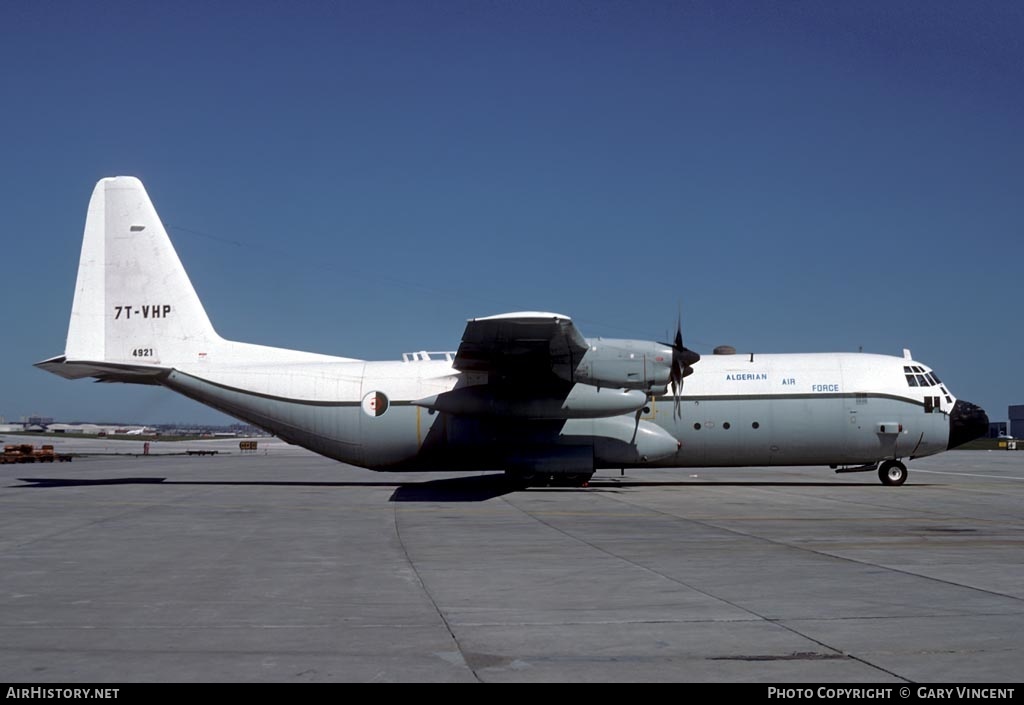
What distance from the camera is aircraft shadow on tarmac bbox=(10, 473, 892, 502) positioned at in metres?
22.9

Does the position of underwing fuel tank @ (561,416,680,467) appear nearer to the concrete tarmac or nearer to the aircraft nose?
the concrete tarmac

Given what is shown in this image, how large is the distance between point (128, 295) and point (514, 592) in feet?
64.2

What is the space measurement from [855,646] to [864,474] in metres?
26.7

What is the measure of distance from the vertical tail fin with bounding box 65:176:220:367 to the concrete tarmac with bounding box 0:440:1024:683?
20.1 ft

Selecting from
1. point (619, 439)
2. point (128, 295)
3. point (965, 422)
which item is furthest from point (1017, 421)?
point (128, 295)

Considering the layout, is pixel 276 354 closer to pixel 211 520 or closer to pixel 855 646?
pixel 211 520

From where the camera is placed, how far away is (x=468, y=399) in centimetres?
2264

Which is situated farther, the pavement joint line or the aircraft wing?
the aircraft wing

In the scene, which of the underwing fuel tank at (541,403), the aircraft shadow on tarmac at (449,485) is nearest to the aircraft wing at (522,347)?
the underwing fuel tank at (541,403)

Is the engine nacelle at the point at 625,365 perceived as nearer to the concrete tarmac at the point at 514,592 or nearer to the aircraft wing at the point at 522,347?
the aircraft wing at the point at 522,347

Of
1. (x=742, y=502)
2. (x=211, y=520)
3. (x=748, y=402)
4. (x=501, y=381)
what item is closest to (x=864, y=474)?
(x=748, y=402)

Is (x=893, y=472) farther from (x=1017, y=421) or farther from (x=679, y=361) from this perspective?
(x=1017, y=421)

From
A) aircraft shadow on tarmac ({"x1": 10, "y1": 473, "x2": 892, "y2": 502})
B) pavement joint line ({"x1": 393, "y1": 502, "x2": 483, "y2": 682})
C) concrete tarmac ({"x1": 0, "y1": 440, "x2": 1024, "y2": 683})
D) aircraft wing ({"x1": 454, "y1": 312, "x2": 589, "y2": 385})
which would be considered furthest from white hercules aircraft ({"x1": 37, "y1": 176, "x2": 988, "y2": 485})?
pavement joint line ({"x1": 393, "y1": 502, "x2": 483, "y2": 682})

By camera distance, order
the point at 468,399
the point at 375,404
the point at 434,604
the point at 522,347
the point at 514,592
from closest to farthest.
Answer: the point at 434,604 → the point at 514,592 → the point at 522,347 → the point at 468,399 → the point at 375,404
